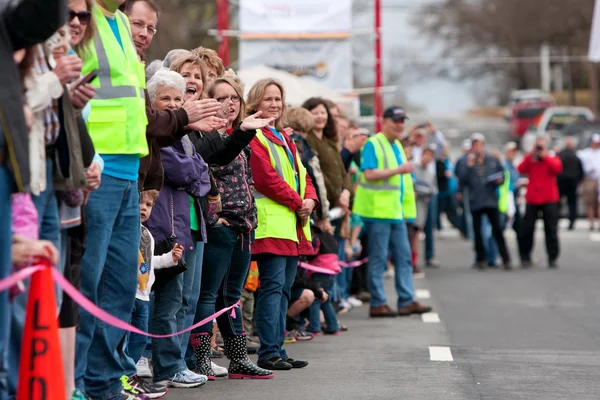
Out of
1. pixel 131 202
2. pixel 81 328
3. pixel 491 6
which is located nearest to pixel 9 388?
pixel 81 328

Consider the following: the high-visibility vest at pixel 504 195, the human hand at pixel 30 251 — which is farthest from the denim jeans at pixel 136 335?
the high-visibility vest at pixel 504 195

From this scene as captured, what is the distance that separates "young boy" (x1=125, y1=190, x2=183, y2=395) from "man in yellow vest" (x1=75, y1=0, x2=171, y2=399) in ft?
2.95

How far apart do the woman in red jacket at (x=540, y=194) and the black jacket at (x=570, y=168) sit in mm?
7340

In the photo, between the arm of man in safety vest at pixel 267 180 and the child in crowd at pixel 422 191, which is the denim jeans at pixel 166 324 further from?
the child in crowd at pixel 422 191

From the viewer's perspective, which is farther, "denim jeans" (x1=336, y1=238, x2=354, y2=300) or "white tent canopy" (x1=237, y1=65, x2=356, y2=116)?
"white tent canopy" (x1=237, y1=65, x2=356, y2=116)

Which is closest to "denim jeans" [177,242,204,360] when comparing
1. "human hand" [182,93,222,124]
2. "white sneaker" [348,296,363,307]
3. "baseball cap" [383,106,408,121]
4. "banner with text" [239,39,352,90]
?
"human hand" [182,93,222,124]

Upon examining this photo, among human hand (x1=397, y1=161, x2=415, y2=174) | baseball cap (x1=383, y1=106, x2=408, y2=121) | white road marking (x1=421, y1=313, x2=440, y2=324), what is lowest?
white road marking (x1=421, y1=313, x2=440, y2=324)

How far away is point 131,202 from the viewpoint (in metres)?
6.41

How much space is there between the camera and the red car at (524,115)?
6159cm

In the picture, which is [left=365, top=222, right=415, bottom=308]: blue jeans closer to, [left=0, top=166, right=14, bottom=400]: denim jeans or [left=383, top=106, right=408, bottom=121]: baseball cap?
[left=383, top=106, right=408, bottom=121]: baseball cap

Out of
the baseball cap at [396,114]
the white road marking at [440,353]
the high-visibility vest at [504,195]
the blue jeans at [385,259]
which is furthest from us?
the high-visibility vest at [504,195]

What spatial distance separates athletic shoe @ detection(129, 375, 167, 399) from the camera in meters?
7.37

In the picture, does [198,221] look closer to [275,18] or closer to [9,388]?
[9,388]

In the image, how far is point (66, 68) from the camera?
5.40 meters
